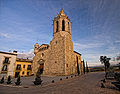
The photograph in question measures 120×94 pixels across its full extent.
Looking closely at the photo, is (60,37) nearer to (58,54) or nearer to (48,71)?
(58,54)

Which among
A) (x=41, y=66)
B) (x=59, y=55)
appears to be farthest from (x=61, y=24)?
(x=41, y=66)

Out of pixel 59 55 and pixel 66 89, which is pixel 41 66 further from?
pixel 66 89

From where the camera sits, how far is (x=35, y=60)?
35.2 metres

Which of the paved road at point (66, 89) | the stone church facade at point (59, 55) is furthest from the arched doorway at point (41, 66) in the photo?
the paved road at point (66, 89)

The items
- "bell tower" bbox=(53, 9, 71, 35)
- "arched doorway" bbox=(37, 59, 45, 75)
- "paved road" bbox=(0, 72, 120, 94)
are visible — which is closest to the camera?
"paved road" bbox=(0, 72, 120, 94)

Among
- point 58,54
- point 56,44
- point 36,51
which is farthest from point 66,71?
point 36,51

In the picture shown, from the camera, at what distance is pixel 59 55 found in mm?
25969

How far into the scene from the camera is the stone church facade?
24594 millimetres

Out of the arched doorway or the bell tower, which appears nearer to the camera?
the bell tower

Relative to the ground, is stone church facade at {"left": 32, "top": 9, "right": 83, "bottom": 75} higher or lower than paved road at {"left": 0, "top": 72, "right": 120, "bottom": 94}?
higher

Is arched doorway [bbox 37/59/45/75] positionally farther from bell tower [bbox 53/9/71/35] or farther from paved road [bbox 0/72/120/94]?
paved road [bbox 0/72/120/94]

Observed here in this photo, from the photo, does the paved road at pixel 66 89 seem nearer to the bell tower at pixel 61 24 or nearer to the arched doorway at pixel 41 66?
the arched doorway at pixel 41 66

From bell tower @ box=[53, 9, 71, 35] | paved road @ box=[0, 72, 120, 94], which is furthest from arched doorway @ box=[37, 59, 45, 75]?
paved road @ box=[0, 72, 120, 94]

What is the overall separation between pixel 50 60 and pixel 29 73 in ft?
47.5
